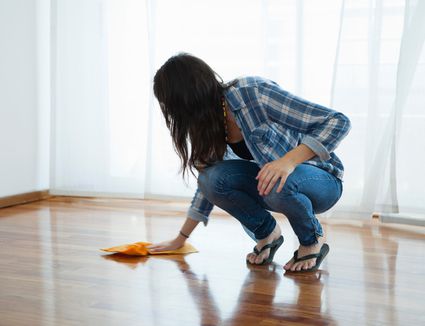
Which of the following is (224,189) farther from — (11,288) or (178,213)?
(178,213)

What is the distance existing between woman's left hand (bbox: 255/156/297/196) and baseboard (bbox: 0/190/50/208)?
1918mm

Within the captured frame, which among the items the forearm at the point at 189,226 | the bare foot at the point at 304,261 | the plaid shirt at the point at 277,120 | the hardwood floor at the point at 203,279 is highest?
the plaid shirt at the point at 277,120

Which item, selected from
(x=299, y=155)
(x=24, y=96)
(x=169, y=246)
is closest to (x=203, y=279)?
(x=169, y=246)

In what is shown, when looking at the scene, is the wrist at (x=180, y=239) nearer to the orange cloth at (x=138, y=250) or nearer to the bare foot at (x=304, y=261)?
the orange cloth at (x=138, y=250)

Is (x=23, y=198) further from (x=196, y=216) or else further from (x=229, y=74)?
(x=196, y=216)

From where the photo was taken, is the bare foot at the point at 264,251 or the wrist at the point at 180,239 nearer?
the bare foot at the point at 264,251

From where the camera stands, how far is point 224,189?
1.88 metres

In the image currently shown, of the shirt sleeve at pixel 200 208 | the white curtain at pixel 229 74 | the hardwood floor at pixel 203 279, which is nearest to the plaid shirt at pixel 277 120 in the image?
the shirt sleeve at pixel 200 208

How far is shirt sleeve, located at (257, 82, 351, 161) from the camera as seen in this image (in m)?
1.69

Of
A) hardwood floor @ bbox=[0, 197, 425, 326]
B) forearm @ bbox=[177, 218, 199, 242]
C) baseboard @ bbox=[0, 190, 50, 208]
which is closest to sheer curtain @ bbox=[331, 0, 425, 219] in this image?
hardwood floor @ bbox=[0, 197, 425, 326]

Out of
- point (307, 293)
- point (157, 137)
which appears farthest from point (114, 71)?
point (307, 293)

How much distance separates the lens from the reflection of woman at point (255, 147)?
170 centimetres

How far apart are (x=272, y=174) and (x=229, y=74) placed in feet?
4.70

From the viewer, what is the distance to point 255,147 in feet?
5.92
